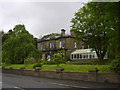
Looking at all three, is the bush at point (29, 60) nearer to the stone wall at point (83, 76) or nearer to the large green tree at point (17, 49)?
the large green tree at point (17, 49)

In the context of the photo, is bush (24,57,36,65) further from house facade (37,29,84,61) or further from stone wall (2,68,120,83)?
house facade (37,29,84,61)

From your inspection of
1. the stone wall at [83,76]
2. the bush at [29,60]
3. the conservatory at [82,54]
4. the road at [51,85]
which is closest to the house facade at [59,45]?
the conservatory at [82,54]

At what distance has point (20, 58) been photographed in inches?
1401

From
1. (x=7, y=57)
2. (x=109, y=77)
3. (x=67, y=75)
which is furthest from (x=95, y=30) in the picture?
(x=7, y=57)

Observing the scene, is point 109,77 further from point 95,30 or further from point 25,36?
point 25,36

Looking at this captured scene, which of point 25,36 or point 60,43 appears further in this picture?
point 60,43

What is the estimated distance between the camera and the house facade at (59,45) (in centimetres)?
4678

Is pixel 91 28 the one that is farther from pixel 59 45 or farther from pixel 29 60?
pixel 59 45

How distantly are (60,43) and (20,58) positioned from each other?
1655 cm

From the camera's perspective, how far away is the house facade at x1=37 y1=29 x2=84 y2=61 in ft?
153

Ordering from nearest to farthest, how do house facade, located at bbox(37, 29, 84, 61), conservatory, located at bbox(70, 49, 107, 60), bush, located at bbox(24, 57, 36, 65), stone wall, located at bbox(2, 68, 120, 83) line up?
stone wall, located at bbox(2, 68, 120, 83) → bush, located at bbox(24, 57, 36, 65) → conservatory, located at bbox(70, 49, 107, 60) → house facade, located at bbox(37, 29, 84, 61)

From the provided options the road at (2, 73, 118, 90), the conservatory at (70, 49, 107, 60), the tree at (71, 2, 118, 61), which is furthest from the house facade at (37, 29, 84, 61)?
the road at (2, 73, 118, 90)

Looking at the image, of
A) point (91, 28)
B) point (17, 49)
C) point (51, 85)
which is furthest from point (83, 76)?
point (17, 49)

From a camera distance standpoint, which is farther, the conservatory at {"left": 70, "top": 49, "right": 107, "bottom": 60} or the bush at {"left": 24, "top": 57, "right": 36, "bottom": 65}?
the conservatory at {"left": 70, "top": 49, "right": 107, "bottom": 60}
